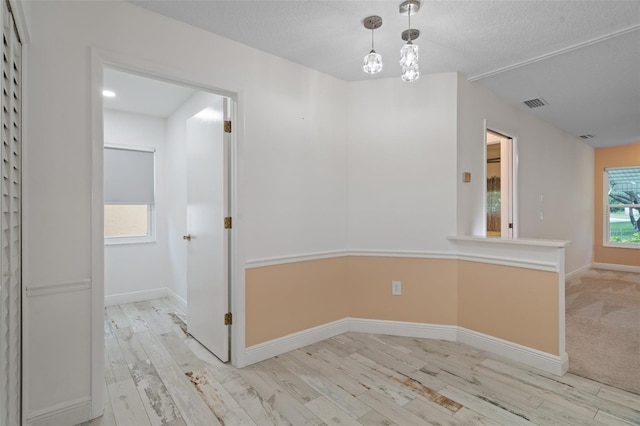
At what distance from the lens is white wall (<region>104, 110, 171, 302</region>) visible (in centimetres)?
403

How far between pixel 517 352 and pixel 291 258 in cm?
191

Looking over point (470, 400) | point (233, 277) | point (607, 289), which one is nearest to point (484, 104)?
point (470, 400)

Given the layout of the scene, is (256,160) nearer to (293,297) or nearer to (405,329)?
(293,297)

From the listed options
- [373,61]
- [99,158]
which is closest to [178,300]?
[99,158]

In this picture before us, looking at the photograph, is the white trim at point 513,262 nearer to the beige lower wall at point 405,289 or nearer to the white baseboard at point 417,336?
the beige lower wall at point 405,289

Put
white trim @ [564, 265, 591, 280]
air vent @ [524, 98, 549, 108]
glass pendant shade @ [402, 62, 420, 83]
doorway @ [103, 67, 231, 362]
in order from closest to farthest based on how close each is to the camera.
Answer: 1. glass pendant shade @ [402, 62, 420, 83]
2. doorway @ [103, 67, 231, 362]
3. air vent @ [524, 98, 549, 108]
4. white trim @ [564, 265, 591, 280]

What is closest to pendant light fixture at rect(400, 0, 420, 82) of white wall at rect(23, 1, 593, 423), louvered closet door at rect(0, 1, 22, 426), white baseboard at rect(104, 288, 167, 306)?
white wall at rect(23, 1, 593, 423)

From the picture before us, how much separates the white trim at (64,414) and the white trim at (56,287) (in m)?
0.61

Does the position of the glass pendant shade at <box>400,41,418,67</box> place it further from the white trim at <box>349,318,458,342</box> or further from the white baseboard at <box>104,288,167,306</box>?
the white baseboard at <box>104,288,167,306</box>

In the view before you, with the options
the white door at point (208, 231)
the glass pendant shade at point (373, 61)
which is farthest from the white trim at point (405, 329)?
the glass pendant shade at point (373, 61)

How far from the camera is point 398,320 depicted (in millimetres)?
3031

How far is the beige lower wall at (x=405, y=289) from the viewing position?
2.94 meters

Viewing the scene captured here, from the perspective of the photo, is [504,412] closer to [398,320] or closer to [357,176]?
[398,320]

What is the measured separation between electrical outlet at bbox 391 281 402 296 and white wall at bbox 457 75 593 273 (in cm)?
72
